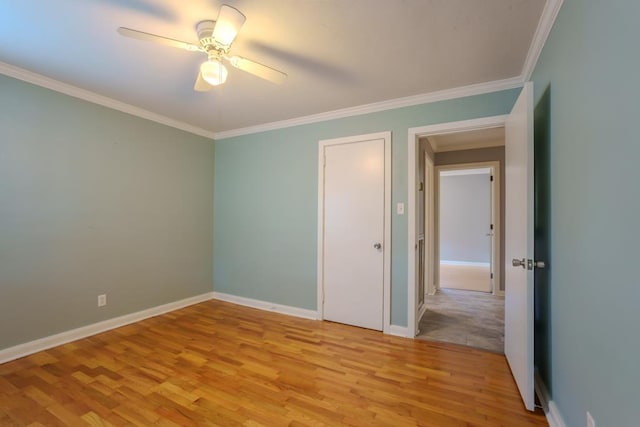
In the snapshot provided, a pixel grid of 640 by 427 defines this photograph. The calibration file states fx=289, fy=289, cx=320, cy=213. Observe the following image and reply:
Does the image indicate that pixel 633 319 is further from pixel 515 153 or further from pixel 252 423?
pixel 252 423

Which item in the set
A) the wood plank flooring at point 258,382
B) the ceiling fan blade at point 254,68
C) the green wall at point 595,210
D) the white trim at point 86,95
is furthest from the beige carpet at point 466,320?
the white trim at point 86,95

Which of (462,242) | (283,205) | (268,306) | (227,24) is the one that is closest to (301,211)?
(283,205)

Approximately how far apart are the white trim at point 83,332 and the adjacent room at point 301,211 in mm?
20

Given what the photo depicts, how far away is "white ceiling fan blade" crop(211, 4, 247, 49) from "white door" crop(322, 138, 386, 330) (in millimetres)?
1850

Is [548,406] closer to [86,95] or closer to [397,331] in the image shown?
[397,331]

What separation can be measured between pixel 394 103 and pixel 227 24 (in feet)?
6.30

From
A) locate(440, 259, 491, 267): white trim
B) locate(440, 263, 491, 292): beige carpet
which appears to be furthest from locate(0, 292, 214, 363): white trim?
locate(440, 259, 491, 267): white trim

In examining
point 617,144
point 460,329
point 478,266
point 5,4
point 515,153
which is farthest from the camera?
point 478,266

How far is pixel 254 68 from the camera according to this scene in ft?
6.31

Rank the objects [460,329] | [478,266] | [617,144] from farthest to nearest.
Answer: [478,266] < [460,329] < [617,144]

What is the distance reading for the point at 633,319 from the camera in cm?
93

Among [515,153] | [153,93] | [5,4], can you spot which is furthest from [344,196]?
[5,4]

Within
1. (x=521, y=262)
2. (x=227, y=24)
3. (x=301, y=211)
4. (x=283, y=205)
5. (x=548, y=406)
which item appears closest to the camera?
(x=227, y=24)

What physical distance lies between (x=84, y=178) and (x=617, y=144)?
387 cm
